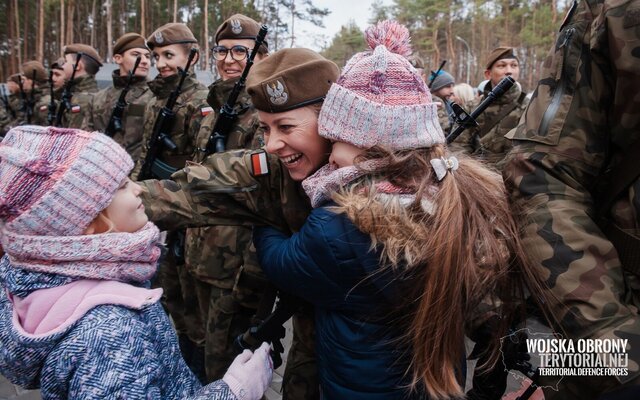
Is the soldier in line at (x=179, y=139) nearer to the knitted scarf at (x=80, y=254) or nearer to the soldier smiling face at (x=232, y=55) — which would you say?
the soldier smiling face at (x=232, y=55)

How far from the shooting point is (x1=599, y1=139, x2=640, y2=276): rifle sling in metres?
1.09

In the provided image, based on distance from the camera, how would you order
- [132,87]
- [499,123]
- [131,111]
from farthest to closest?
1. [132,87]
2. [131,111]
3. [499,123]

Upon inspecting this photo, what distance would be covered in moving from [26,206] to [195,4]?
3303cm

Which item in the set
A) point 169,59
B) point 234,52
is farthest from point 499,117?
point 169,59

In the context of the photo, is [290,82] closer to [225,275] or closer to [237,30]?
[225,275]

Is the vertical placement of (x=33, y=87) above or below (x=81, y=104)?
below

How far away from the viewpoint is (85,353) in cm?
111

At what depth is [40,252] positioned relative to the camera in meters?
1.20

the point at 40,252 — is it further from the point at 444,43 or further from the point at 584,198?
the point at 444,43

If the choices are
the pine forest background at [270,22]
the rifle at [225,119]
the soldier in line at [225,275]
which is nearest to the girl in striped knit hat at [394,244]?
the soldier in line at [225,275]

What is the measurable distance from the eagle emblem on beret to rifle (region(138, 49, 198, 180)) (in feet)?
7.65

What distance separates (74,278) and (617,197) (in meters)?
1.41

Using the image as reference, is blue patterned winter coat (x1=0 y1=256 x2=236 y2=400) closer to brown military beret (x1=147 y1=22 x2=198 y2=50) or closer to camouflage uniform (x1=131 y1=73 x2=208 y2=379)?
camouflage uniform (x1=131 y1=73 x2=208 y2=379)

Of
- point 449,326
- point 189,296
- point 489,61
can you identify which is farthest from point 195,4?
point 449,326
